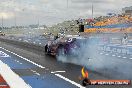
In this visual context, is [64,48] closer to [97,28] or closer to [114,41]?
[114,41]

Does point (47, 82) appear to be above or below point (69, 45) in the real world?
below

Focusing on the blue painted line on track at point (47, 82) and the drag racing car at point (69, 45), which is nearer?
the blue painted line on track at point (47, 82)

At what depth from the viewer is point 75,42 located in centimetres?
2119

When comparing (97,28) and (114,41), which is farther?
(97,28)

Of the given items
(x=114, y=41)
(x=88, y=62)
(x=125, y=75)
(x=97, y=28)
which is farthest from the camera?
(x=97, y=28)

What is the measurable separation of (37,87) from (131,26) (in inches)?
1436

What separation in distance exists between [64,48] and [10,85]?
1001 cm

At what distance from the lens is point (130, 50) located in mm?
24375

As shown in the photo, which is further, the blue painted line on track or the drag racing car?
the drag racing car

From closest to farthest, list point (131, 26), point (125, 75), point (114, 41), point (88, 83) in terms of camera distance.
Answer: point (88, 83), point (125, 75), point (114, 41), point (131, 26)

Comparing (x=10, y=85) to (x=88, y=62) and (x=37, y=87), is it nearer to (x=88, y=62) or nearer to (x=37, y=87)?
(x=37, y=87)

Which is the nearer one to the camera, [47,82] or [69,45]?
[47,82]

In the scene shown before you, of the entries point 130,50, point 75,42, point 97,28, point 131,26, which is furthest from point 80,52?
point 97,28

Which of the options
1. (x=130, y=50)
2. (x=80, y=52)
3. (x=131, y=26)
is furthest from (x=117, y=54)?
(x=131, y=26)
